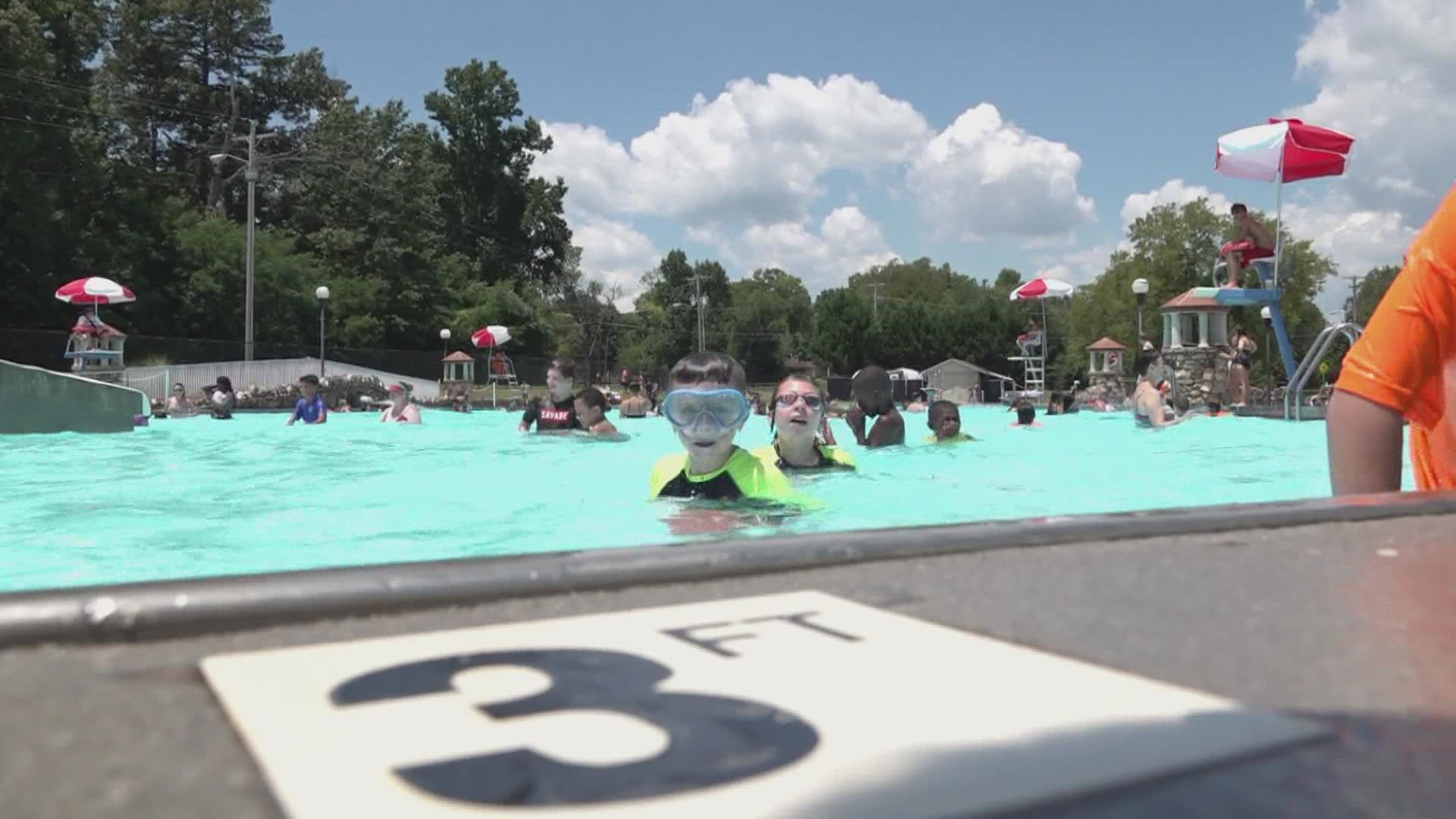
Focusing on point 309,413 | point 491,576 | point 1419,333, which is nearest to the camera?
point 491,576

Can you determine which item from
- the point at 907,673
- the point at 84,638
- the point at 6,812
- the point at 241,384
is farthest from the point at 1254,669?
the point at 241,384

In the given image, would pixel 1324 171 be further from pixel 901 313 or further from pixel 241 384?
pixel 901 313

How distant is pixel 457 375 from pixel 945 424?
3234cm

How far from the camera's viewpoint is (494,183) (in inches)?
2088

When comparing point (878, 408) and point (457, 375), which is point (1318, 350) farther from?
point (457, 375)

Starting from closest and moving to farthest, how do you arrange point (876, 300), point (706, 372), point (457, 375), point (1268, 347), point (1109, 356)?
point (706, 372)
point (1109, 356)
point (1268, 347)
point (457, 375)
point (876, 300)

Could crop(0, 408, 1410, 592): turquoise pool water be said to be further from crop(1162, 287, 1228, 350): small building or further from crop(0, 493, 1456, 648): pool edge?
crop(1162, 287, 1228, 350): small building

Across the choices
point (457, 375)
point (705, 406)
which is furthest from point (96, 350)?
point (705, 406)

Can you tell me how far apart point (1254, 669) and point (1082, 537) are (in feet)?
2.45

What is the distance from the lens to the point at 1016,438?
13.8 m

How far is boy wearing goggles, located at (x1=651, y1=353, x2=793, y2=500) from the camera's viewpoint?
17.4 ft

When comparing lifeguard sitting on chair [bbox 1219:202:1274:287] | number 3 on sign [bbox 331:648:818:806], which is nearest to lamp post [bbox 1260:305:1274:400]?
lifeguard sitting on chair [bbox 1219:202:1274:287]

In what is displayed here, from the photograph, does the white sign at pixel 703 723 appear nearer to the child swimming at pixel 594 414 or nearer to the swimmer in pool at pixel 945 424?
the swimmer in pool at pixel 945 424

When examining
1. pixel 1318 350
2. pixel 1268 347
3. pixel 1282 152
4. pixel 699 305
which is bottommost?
pixel 1318 350
